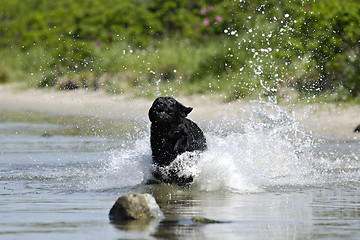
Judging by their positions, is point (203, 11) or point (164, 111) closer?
point (164, 111)

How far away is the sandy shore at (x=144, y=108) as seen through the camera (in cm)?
1534

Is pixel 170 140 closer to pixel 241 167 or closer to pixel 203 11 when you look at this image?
pixel 241 167

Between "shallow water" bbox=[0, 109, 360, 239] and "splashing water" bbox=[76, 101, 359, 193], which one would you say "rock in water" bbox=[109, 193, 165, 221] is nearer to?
"shallow water" bbox=[0, 109, 360, 239]

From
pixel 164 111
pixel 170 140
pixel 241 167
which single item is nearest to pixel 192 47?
pixel 241 167

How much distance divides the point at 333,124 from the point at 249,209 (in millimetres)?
8666

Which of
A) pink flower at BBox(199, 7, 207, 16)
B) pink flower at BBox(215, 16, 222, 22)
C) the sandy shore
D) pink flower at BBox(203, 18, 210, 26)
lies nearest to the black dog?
the sandy shore

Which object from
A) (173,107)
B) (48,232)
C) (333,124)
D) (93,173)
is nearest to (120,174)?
(93,173)

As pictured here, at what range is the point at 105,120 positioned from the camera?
18047 mm

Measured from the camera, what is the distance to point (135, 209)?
6355 millimetres

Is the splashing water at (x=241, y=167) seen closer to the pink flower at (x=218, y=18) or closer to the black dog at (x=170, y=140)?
the black dog at (x=170, y=140)

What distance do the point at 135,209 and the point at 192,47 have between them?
56.0 ft

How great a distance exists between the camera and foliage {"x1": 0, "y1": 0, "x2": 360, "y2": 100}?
57.9 feet

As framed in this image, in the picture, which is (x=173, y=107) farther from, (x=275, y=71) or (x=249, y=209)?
(x=275, y=71)

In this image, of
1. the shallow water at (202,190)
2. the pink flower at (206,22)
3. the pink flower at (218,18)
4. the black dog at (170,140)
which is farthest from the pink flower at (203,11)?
the black dog at (170,140)
